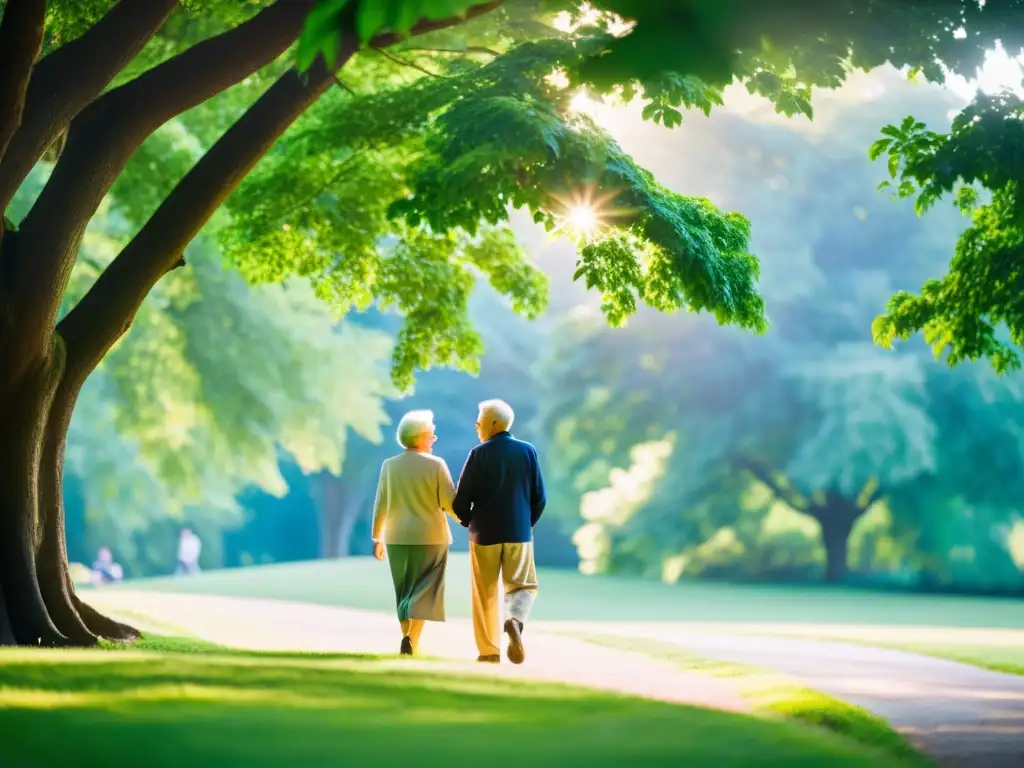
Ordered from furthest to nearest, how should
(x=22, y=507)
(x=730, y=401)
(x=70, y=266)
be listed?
(x=730, y=401) → (x=70, y=266) → (x=22, y=507)

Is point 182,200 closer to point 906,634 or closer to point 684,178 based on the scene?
point 906,634

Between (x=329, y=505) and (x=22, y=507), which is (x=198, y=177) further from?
(x=329, y=505)

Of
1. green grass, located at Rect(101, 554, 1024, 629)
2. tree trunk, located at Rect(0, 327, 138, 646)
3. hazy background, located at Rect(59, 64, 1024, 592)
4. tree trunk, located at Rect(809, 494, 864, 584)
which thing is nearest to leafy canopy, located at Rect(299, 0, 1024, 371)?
tree trunk, located at Rect(0, 327, 138, 646)

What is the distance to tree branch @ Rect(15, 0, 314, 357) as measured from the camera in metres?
11.3

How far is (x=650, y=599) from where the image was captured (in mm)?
32000

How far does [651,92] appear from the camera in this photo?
10188mm

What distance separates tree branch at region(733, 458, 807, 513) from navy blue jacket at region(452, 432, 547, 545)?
2848 centimetres

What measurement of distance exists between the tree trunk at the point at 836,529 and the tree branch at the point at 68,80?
3195cm

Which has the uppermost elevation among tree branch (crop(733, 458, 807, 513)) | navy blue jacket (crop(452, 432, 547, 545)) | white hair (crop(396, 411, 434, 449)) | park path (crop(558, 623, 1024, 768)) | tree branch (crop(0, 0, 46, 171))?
tree branch (crop(0, 0, 46, 171))

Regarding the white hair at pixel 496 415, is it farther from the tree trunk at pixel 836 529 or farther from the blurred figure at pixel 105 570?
the blurred figure at pixel 105 570

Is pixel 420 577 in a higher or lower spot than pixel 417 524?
lower

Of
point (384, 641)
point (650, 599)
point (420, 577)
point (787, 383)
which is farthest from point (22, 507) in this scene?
point (787, 383)

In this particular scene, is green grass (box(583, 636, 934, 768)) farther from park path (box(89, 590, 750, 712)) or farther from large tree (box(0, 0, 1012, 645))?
large tree (box(0, 0, 1012, 645))

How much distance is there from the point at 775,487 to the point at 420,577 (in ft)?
95.7
